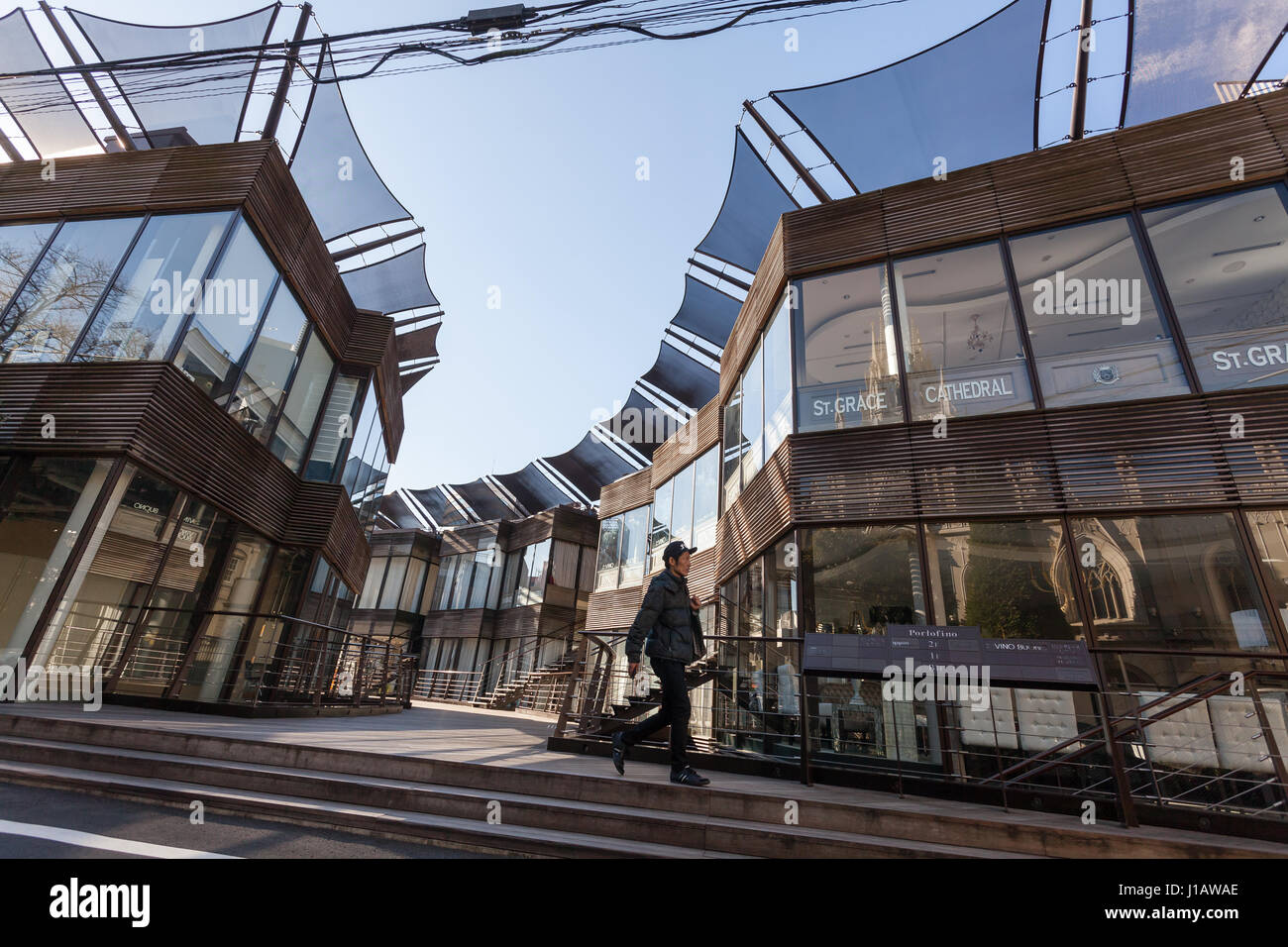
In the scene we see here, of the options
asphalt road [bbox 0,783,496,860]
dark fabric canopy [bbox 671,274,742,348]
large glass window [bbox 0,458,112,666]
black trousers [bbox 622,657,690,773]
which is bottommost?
asphalt road [bbox 0,783,496,860]

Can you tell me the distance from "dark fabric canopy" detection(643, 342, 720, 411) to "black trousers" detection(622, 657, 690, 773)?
14.9 m

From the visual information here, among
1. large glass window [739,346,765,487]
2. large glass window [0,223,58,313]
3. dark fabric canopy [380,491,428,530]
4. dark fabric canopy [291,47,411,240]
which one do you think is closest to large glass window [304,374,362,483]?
large glass window [0,223,58,313]

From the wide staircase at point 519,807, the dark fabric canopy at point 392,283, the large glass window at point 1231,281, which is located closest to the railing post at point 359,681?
the wide staircase at point 519,807

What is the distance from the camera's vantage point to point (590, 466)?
25234 mm

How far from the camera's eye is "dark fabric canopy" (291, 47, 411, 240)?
13672 mm

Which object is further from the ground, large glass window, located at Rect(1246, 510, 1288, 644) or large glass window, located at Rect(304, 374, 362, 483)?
large glass window, located at Rect(304, 374, 362, 483)

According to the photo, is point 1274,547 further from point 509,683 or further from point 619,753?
point 509,683

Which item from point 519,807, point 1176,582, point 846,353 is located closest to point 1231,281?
point 1176,582

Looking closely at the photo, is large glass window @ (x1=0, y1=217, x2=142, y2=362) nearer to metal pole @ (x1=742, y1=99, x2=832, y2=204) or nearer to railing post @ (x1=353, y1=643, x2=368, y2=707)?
railing post @ (x1=353, y1=643, x2=368, y2=707)

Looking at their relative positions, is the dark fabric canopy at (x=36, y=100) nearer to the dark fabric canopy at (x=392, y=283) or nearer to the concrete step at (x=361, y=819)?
the dark fabric canopy at (x=392, y=283)

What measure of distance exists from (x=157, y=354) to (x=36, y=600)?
3268 millimetres

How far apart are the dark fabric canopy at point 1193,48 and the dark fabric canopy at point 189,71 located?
1559 cm
